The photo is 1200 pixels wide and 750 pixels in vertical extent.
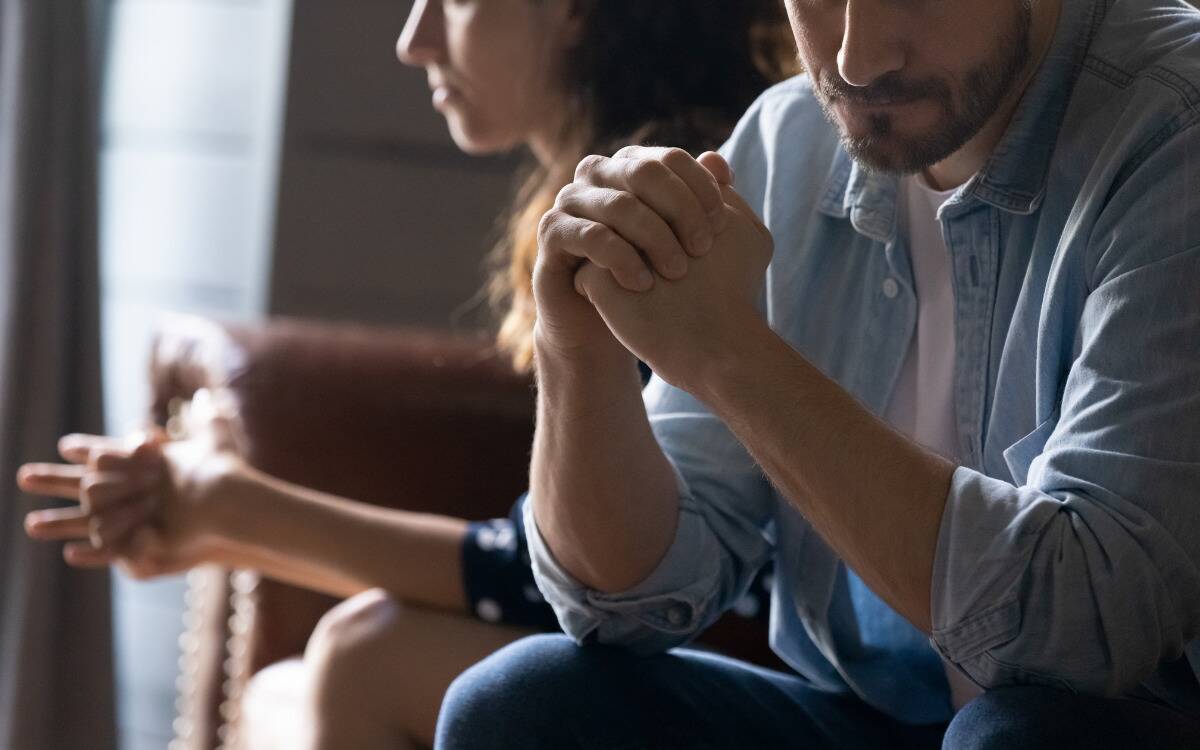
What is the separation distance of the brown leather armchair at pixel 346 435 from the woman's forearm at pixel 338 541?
0.26ft

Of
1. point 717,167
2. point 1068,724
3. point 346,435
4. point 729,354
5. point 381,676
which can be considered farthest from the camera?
point 346,435

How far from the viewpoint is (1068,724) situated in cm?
75

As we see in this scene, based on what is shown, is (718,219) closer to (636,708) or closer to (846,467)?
(846,467)

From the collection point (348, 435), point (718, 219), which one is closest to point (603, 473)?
point (718, 219)

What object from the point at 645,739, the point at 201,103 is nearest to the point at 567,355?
the point at 645,739

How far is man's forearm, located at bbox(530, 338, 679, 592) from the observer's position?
100 cm

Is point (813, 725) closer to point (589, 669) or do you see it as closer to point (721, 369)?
point (589, 669)

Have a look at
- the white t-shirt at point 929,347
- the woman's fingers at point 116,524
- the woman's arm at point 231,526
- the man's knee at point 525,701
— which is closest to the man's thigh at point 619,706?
the man's knee at point 525,701

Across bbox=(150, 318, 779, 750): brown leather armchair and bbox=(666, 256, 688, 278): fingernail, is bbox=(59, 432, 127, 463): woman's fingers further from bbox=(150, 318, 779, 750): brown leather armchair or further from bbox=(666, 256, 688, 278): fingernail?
bbox=(666, 256, 688, 278): fingernail

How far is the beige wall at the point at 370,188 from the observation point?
2238 mm

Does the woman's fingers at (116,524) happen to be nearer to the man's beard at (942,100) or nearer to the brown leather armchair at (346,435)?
the brown leather armchair at (346,435)

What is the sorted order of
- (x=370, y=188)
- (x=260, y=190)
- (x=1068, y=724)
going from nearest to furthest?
(x=1068, y=724), (x=370, y=188), (x=260, y=190)

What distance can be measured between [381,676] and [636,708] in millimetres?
343

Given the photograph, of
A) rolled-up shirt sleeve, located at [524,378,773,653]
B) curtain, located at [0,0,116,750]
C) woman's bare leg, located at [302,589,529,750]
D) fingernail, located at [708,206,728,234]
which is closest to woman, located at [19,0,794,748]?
woman's bare leg, located at [302,589,529,750]
